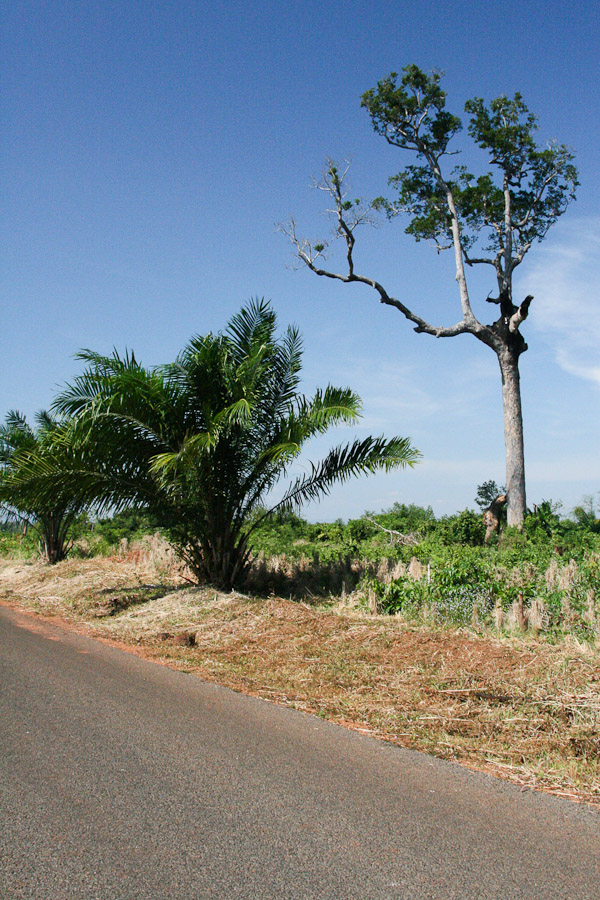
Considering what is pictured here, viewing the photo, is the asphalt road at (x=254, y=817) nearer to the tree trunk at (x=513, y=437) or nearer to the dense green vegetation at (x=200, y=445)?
the dense green vegetation at (x=200, y=445)

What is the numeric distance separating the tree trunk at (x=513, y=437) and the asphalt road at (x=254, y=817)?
14.0 meters

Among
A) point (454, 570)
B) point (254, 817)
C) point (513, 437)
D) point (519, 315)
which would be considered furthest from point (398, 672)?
point (519, 315)

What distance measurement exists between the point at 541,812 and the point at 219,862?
5.73 feet

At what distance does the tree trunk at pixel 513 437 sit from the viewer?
17875mm

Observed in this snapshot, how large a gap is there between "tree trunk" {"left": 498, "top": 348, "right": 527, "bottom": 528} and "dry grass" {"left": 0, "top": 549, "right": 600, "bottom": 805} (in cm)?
990

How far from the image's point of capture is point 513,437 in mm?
18562

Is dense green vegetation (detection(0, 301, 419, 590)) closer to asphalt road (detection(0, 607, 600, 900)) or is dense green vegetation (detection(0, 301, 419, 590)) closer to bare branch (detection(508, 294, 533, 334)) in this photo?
asphalt road (detection(0, 607, 600, 900))

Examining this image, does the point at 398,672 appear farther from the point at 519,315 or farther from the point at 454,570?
the point at 519,315

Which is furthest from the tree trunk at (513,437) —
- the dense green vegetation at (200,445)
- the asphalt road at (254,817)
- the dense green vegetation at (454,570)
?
the asphalt road at (254,817)

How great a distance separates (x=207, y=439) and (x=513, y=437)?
11643 mm

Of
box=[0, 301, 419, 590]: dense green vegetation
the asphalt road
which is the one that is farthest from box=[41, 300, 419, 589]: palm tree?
the asphalt road

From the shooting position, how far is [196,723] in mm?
4727

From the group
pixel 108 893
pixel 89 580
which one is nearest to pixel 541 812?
pixel 108 893

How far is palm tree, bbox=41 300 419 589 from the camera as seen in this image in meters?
10.2
